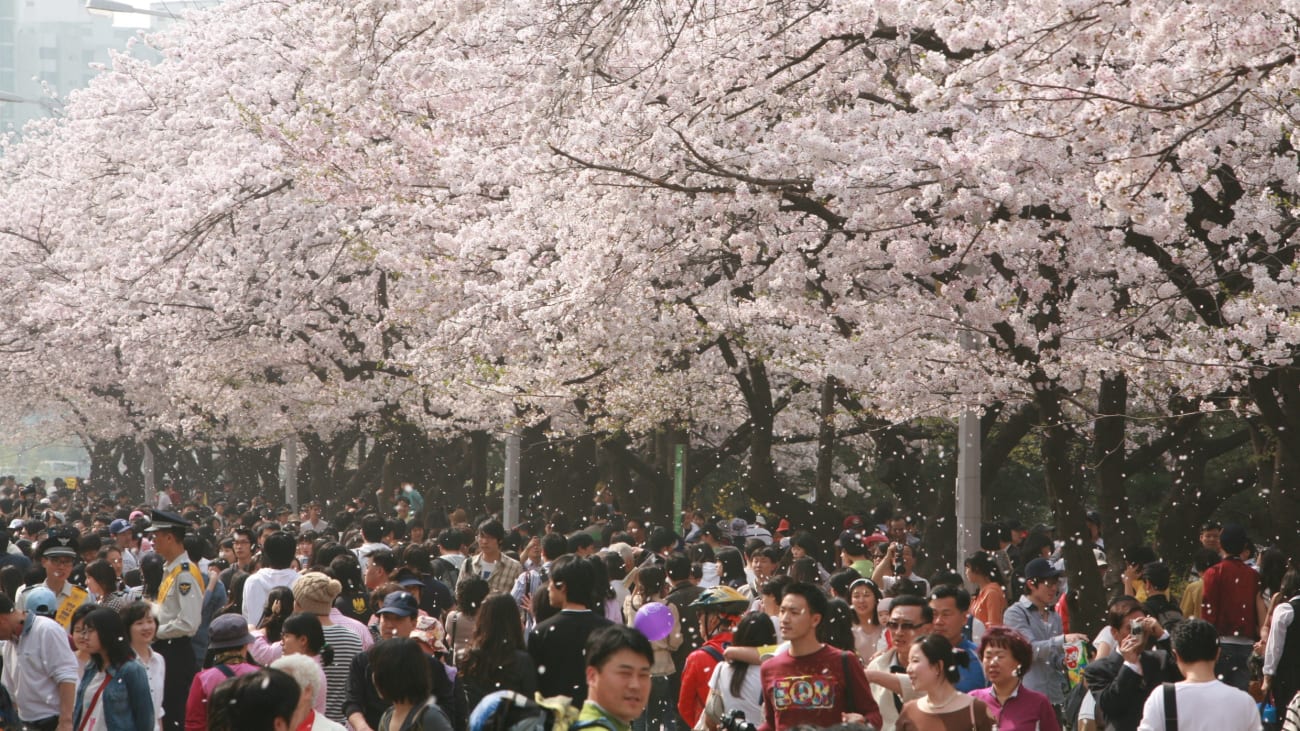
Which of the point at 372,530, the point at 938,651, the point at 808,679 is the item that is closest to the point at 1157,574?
the point at 938,651

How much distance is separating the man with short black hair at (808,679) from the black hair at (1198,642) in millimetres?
1526

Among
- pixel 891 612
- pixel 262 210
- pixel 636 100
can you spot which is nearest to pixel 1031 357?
pixel 636 100

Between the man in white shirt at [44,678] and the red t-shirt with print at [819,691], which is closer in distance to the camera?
the red t-shirt with print at [819,691]

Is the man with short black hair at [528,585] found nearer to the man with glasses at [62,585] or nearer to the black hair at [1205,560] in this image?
the man with glasses at [62,585]

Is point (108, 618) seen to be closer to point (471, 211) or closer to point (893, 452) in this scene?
point (471, 211)

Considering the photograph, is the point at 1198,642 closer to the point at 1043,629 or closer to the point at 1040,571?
the point at 1040,571

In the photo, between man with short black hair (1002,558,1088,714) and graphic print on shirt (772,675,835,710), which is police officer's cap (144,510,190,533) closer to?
graphic print on shirt (772,675,835,710)

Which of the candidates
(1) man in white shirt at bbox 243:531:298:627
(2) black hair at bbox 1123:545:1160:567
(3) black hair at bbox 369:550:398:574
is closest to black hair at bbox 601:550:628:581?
(3) black hair at bbox 369:550:398:574

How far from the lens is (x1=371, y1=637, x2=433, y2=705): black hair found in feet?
20.4

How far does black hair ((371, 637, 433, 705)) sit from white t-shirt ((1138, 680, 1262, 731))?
338 cm

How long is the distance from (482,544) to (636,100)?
4206mm

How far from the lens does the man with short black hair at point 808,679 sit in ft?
21.6

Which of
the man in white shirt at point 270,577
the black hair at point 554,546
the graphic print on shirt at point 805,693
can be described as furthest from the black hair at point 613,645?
the black hair at point 554,546

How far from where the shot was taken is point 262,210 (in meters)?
26.8
